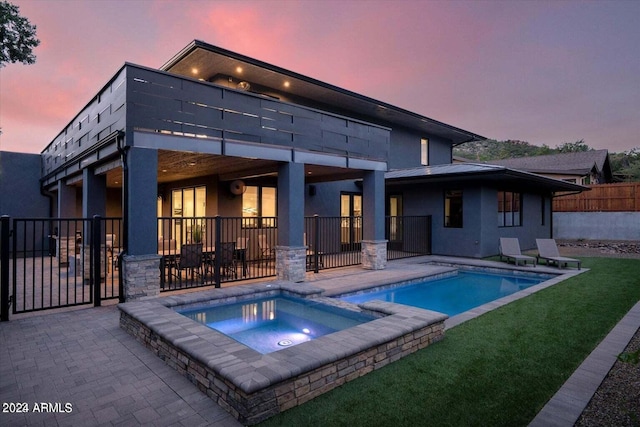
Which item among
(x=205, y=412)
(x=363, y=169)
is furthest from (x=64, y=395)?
(x=363, y=169)

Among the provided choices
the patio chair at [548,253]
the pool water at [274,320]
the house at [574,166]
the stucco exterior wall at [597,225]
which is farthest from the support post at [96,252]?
the house at [574,166]

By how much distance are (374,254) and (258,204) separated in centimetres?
511

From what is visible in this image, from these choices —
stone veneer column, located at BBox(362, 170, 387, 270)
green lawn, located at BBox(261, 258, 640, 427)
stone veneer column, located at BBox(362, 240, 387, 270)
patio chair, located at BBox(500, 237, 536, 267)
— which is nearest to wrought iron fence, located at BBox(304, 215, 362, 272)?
stone veneer column, located at BBox(362, 240, 387, 270)

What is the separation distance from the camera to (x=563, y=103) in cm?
2988

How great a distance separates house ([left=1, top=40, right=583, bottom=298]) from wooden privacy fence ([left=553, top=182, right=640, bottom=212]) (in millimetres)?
3649

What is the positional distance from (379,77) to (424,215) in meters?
10.8

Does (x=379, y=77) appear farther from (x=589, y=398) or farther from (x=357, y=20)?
(x=589, y=398)

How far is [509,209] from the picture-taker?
52.1ft

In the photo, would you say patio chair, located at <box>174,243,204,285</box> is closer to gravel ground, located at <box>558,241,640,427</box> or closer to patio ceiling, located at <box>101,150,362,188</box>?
patio ceiling, located at <box>101,150,362,188</box>

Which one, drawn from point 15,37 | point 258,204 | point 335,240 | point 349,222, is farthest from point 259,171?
point 15,37

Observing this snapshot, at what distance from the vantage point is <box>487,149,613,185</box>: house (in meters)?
26.1

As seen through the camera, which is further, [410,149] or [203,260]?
[410,149]

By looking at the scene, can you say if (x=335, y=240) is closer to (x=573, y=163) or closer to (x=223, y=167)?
(x=223, y=167)

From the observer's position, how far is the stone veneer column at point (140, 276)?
263 inches
